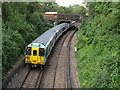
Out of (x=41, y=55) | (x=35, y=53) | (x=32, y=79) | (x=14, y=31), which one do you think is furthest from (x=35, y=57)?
(x=14, y=31)

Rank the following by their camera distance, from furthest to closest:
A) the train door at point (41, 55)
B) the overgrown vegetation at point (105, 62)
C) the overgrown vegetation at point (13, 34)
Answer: the train door at point (41, 55) → the overgrown vegetation at point (13, 34) → the overgrown vegetation at point (105, 62)

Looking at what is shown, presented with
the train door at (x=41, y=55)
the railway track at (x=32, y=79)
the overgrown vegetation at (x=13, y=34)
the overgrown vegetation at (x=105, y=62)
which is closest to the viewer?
the overgrown vegetation at (x=105, y=62)

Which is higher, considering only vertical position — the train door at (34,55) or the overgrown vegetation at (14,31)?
the overgrown vegetation at (14,31)

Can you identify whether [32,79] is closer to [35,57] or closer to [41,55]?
[35,57]

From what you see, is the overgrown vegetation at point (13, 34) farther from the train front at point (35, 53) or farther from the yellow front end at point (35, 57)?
the yellow front end at point (35, 57)

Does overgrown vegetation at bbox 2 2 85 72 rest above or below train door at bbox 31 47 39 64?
above

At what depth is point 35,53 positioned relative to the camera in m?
13.1

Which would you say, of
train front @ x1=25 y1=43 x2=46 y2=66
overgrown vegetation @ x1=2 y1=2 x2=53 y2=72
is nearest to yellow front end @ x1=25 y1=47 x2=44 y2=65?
train front @ x1=25 y1=43 x2=46 y2=66

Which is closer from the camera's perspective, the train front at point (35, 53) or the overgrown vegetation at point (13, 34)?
the overgrown vegetation at point (13, 34)

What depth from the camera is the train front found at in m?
13.0

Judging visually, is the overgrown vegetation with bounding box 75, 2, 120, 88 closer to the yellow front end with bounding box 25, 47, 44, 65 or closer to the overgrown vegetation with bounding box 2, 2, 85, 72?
the yellow front end with bounding box 25, 47, 44, 65

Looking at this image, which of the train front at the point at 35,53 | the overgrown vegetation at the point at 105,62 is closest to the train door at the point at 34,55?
the train front at the point at 35,53

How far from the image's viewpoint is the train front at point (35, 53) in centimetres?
1299

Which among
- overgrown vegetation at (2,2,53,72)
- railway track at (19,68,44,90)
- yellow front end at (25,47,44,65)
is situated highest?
overgrown vegetation at (2,2,53,72)
